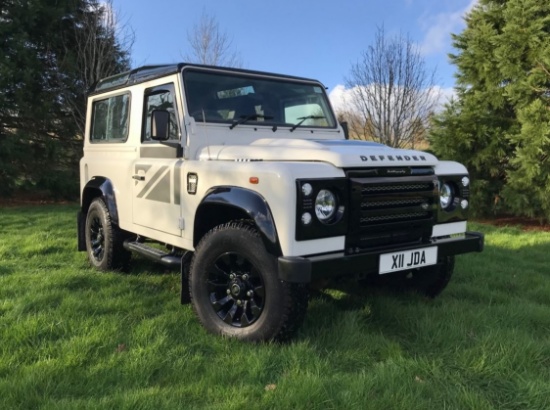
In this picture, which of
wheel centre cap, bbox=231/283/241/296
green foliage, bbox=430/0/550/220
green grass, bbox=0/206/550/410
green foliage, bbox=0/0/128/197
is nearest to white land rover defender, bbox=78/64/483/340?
wheel centre cap, bbox=231/283/241/296

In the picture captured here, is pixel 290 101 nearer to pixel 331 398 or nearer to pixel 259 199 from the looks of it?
pixel 259 199

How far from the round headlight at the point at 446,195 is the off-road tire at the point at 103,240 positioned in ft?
10.7

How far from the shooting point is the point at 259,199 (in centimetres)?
315

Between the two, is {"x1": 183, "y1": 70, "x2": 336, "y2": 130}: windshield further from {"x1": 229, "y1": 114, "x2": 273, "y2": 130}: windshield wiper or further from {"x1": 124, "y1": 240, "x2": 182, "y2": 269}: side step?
{"x1": 124, "y1": 240, "x2": 182, "y2": 269}: side step

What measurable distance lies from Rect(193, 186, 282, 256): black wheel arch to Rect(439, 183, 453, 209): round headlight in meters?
1.58

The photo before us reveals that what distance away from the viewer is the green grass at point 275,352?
2660 mm

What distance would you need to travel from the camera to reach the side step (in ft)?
13.5

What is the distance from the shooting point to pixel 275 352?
3.15m

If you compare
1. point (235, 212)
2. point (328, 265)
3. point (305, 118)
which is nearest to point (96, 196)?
point (305, 118)

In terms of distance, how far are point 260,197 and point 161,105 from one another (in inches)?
72.9

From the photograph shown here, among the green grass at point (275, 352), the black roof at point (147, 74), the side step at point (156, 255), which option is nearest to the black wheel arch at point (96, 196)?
the side step at point (156, 255)

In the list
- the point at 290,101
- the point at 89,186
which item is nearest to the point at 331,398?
the point at 290,101

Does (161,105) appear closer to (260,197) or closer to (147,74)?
(147,74)

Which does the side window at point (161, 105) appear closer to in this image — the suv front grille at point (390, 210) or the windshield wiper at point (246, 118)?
the windshield wiper at point (246, 118)
